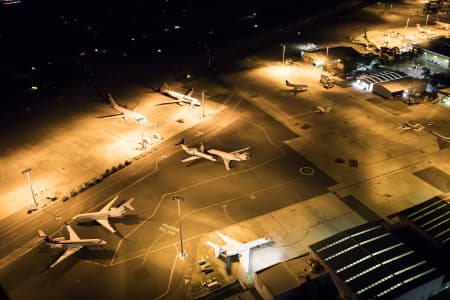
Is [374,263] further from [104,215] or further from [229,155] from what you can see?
[104,215]

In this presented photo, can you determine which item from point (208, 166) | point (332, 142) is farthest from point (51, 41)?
point (332, 142)

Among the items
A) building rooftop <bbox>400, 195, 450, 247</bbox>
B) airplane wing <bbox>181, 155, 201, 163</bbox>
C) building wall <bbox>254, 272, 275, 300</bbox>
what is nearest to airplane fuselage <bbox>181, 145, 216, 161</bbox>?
airplane wing <bbox>181, 155, 201, 163</bbox>

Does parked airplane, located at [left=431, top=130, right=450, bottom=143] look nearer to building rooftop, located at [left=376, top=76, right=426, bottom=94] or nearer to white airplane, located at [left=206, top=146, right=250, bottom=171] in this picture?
building rooftop, located at [left=376, top=76, right=426, bottom=94]

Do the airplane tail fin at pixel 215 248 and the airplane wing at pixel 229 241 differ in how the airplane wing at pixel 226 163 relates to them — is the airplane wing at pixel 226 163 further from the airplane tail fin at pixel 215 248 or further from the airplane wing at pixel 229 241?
the airplane tail fin at pixel 215 248

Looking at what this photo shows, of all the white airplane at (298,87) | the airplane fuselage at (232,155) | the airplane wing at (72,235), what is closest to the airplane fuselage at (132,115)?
the airplane fuselage at (232,155)

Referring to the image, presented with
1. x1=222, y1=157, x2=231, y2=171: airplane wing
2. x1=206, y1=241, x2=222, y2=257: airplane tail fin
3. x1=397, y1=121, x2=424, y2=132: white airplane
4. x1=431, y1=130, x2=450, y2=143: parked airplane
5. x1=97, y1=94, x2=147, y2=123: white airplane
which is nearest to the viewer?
x1=206, y1=241, x2=222, y2=257: airplane tail fin

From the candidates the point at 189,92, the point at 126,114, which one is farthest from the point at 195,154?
the point at 189,92
